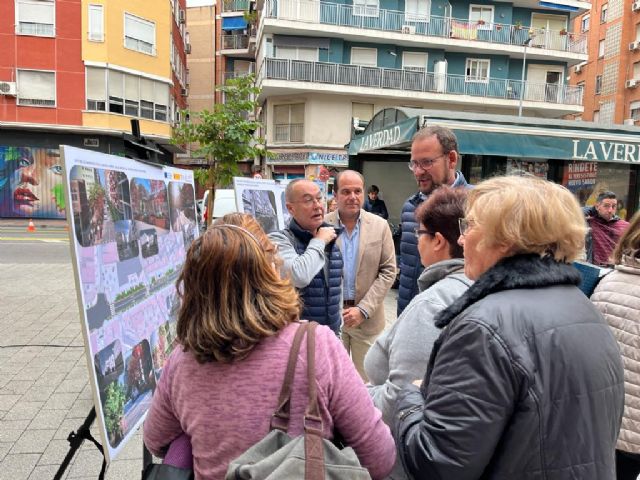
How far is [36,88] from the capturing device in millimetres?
22094

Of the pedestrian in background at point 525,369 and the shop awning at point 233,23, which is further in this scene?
the shop awning at point 233,23

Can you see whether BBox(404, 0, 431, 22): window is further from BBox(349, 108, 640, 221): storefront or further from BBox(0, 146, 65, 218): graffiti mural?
BBox(349, 108, 640, 221): storefront

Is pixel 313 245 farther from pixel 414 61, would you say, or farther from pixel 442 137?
pixel 414 61

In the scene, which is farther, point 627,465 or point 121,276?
point 121,276

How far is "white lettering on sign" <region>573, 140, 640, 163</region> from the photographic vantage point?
291 inches

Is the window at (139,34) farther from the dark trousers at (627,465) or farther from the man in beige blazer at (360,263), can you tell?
the dark trousers at (627,465)

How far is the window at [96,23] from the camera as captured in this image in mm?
22281

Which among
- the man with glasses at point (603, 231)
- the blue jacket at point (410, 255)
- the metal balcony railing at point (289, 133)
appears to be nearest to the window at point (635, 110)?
the metal balcony railing at point (289, 133)

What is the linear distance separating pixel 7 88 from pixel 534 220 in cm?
2585

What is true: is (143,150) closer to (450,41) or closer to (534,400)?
(534,400)

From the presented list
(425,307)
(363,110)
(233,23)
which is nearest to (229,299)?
(425,307)

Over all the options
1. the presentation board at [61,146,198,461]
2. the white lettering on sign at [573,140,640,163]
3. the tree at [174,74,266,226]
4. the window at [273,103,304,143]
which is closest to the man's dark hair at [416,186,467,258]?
the presentation board at [61,146,198,461]

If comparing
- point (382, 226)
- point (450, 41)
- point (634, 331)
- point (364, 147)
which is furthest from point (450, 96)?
point (634, 331)

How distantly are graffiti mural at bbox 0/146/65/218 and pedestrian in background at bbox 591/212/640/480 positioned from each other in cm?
2408
